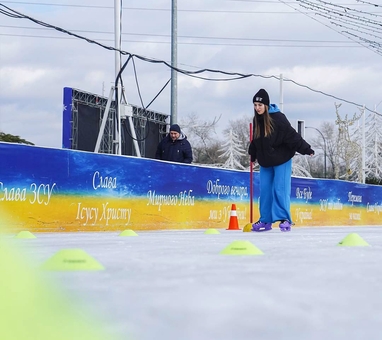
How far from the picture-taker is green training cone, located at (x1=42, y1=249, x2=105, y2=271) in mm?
2736

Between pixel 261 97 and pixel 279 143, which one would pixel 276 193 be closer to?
pixel 279 143

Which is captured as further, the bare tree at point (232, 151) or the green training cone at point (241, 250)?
the bare tree at point (232, 151)

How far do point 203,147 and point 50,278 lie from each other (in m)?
77.6

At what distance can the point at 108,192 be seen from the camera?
34.4ft

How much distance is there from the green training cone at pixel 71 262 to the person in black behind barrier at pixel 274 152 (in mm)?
5584

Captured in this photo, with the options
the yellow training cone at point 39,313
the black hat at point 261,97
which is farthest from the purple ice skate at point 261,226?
the yellow training cone at point 39,313

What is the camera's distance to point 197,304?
2006mm

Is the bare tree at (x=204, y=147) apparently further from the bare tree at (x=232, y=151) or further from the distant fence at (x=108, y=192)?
the distant fence at (x=108, y=192)

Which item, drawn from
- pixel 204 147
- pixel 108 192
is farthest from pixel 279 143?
pixel 204 147

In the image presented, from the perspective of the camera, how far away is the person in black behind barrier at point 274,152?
8.35m

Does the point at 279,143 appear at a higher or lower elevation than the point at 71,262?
higher

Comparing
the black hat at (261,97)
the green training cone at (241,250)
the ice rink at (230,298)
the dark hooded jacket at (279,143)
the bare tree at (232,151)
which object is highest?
the bare tree at (232,151)

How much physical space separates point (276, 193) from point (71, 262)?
5.82m

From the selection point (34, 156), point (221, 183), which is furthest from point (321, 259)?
point (221, 183)
